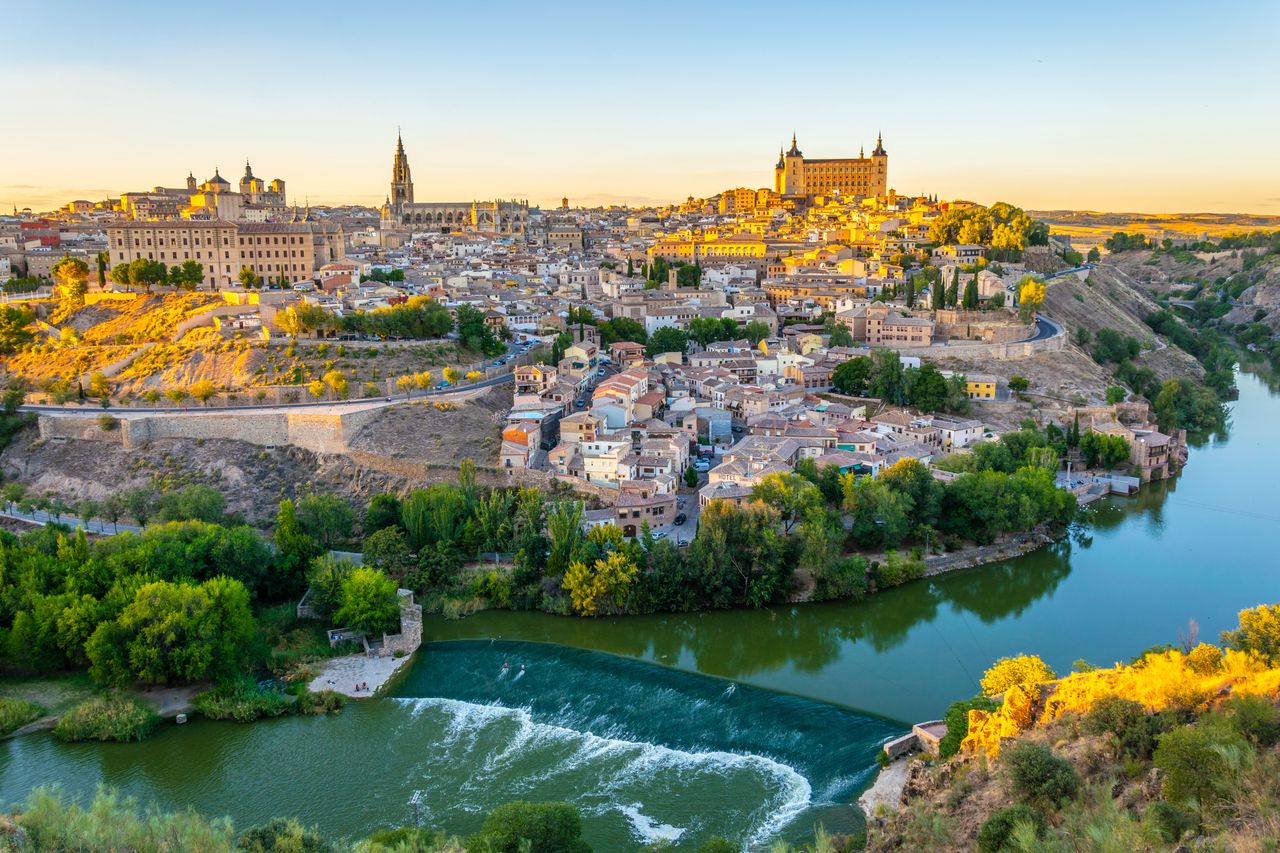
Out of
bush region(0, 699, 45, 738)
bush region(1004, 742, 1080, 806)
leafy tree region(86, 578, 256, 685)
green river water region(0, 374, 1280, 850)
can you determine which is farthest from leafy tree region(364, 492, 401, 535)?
bush region(1004, 742, 1080, 806)

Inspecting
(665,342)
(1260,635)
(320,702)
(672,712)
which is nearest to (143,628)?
(320,702)

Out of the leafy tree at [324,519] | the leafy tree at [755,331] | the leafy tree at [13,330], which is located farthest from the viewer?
the leafy tree at [755,331]

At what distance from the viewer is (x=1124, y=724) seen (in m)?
5.98

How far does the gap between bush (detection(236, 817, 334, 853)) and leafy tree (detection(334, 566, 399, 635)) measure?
439 cm

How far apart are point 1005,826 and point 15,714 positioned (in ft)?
29.5

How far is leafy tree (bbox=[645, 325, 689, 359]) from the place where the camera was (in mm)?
21047

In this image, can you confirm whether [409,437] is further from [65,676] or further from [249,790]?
[249,790]

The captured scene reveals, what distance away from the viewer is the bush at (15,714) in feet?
30.0

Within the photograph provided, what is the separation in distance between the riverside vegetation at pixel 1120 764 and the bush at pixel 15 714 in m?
8.04

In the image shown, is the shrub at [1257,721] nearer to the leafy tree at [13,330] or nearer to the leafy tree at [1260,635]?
the leafy tree at [1260,635]

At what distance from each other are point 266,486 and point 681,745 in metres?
9.05

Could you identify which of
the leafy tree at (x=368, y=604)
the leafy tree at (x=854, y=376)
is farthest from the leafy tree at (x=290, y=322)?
the leafy tree at (x=854, y=376)

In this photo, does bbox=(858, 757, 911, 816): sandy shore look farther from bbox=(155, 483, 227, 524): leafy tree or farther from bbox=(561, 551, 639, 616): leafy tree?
bbox=(155, 483, 227, 524): leafy tree

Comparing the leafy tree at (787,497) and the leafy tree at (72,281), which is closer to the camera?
the leafy tree at (787,497)
